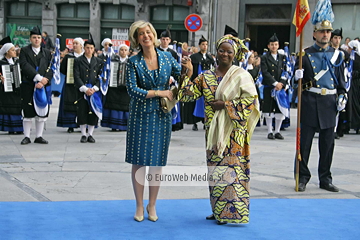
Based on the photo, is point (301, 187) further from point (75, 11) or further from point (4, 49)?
point (75, 11)

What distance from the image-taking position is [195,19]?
757 inches

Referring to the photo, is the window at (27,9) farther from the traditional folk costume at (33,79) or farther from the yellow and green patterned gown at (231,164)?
the yellow and green patterned gown at (231,164)

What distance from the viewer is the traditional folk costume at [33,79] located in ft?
35.4

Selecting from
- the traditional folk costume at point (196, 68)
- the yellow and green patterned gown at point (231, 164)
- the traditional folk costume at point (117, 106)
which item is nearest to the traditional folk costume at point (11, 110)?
the traditional folk costume at point (117, 106)

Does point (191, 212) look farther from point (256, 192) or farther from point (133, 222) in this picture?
point (256, 192)

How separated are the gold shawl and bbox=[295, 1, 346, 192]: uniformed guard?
83.0 inches

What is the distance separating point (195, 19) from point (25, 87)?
30.2ft

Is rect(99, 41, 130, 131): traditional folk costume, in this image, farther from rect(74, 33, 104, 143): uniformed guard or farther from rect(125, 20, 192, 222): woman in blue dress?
rect(125, 20, 192, 222): woman in blue dress

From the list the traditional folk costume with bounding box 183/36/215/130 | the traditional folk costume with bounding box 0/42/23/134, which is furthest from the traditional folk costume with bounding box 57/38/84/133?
the traditional folk costume with bounding box 183/36/215/130

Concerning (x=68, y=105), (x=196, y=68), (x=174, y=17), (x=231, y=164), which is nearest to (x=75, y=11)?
(x=174, y=17)

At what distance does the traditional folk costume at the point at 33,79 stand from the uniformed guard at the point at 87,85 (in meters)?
0.66

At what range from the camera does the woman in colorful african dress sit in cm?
548

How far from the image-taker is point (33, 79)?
1083 cm

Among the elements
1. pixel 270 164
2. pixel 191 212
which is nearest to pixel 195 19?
pixel 270 164
